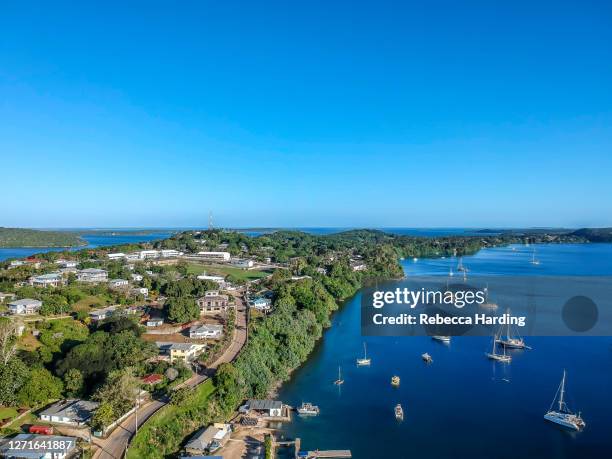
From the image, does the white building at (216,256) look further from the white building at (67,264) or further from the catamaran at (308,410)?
the catamaran at (308,410)

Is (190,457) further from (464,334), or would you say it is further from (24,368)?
(464,334)

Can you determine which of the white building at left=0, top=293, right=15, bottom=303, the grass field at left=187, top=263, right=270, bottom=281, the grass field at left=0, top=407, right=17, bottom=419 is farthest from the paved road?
the grass field at left=187, top=263, right=270, bottom=281

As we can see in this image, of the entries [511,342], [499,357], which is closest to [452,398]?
[499,357]

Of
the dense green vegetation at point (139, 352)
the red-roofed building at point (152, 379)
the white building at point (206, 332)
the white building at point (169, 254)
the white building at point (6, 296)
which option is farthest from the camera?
the white building at point (169, 254)

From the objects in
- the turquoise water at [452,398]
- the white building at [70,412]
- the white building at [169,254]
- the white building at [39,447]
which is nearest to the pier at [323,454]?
the turquoise water at [452,398]

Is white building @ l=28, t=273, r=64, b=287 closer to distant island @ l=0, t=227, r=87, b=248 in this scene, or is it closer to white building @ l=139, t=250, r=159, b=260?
white building @ l=139, t=250, r=159, b=260

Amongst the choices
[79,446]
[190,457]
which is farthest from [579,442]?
[79,446]

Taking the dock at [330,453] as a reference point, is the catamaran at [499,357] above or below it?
above

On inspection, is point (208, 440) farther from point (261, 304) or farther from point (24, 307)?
point (24, 307)
